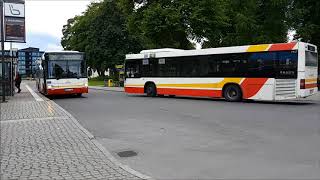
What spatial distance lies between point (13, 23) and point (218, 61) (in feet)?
39.3

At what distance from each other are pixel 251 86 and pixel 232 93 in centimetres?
137

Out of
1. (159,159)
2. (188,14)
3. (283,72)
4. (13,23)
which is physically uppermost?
(188,14)

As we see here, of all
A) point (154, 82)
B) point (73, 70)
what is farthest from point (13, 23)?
point (154, 82)

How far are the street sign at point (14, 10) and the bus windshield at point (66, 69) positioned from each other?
137 inches

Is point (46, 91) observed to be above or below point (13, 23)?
below

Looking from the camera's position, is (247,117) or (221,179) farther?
(247,117)

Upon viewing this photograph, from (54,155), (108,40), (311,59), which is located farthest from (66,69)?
(108,40)

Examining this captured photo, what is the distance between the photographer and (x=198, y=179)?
6.41 meters

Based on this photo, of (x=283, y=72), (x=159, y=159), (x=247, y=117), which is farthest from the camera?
(x=283, y=72)

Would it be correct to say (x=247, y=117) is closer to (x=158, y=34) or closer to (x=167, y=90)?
(x=167, y=90)

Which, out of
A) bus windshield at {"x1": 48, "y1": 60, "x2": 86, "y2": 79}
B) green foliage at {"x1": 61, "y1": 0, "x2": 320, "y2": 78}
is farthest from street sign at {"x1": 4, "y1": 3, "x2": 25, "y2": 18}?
green foliage at {"x1": 61, "y1": 0, "x2": 320, "y2": 78}

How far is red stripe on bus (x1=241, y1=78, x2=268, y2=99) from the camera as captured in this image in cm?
2070

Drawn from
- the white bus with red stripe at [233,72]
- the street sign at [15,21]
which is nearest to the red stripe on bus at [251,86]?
the white bus with red stripe at [233,72]

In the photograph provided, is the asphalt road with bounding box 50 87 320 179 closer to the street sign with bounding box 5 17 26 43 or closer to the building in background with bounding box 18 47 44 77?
the street sign with bounding box 5 17 26 43
